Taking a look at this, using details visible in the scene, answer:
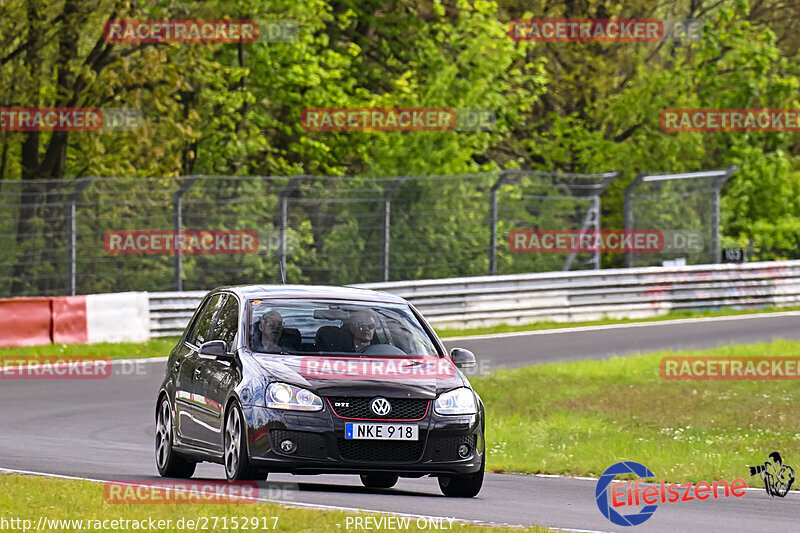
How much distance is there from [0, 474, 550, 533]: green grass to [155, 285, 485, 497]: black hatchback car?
51cm

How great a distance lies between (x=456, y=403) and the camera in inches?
409

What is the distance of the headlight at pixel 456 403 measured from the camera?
1030 centimetres

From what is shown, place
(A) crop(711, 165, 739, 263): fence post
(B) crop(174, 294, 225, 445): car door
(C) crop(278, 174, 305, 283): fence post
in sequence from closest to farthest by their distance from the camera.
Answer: (B) crop(174, 294, 225, 445): car door, (C) crop(278, 174, 305, 283): fence post, (A) crop(711, 165, 739, 263): fence post

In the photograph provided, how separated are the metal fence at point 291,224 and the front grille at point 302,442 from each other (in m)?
14.6

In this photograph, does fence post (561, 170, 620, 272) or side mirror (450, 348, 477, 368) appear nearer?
side mirror (450, 348, 477, 368)

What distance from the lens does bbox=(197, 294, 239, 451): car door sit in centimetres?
1066

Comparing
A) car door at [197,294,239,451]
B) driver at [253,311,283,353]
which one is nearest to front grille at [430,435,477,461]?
driver at [253,311,283,353]

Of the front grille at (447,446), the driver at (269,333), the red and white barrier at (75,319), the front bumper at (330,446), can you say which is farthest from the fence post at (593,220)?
the front bumper at (330,446)

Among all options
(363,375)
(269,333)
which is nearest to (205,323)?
(269,333)

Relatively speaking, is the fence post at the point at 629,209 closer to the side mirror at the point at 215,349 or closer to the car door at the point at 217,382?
the car door at the point at 217,382

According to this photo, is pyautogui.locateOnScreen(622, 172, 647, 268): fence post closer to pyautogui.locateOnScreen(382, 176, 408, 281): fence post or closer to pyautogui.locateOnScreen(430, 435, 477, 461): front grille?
pyautogui.locateOnScreen(382, 176, 408, 281): fence post

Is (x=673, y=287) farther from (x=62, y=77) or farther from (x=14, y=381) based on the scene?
(x=14, y=381)

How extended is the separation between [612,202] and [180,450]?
24609 mm

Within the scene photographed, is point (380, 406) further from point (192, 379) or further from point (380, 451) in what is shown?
point (192, 379)
